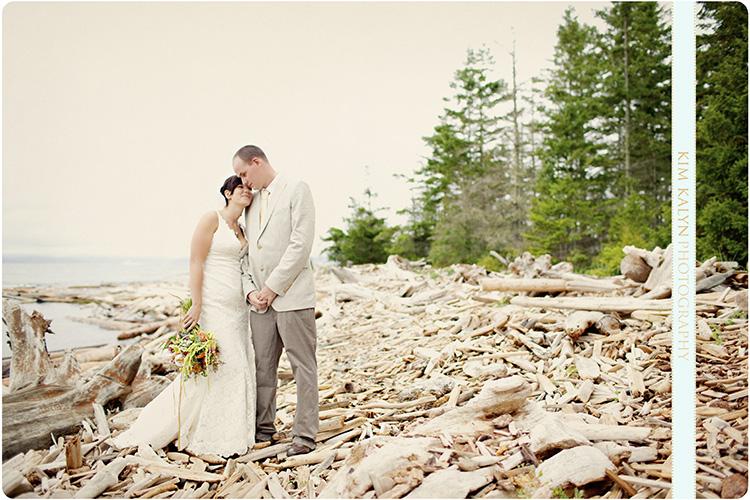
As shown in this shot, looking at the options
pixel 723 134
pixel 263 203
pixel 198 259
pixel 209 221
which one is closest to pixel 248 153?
pixel 263 203

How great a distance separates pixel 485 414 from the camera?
2.52m

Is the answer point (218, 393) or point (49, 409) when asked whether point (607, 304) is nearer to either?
point (218, 393)

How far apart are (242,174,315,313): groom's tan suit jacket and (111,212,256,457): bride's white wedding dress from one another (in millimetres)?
150

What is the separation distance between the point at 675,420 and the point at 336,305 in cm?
588

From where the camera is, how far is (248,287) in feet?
9.22

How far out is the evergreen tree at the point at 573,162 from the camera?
13.1 metres

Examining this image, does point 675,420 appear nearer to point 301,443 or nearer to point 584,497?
point 584,497

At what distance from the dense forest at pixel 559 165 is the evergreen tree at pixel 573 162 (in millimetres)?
42

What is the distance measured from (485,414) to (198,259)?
2.06 meters

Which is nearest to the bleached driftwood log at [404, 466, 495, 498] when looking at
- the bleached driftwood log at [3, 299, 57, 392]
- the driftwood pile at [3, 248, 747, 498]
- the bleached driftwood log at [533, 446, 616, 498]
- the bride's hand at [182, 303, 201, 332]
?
the driftwood pile at [3, 248, 747, 498]

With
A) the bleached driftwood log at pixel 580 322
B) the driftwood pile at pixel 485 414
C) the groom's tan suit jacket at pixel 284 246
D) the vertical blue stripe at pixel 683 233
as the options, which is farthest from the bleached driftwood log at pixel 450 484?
the bleached driftwood log at pixel 580 322

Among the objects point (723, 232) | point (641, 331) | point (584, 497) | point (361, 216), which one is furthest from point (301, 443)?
point (361, 216)

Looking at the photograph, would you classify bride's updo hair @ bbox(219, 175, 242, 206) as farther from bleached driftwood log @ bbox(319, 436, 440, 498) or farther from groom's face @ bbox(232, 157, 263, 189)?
bleached driftwood log @ bbox(319, 436, 440, 498)

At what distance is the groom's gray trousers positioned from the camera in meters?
2.65
